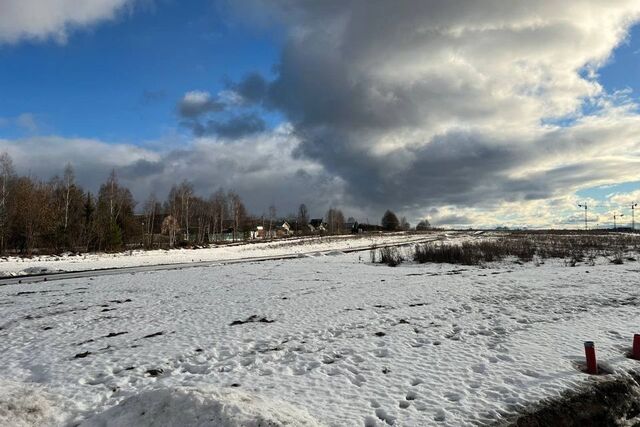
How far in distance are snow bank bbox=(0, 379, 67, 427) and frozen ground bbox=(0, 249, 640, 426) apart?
0.02 m

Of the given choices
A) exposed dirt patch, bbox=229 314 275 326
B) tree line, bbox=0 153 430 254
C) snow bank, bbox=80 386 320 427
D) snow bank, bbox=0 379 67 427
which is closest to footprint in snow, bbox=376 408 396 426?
snow bank, bbox=80 386 320 427

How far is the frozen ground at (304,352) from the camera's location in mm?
5523

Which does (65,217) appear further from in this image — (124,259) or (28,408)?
(28,408)

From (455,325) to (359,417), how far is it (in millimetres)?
5805

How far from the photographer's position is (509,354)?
8.06m

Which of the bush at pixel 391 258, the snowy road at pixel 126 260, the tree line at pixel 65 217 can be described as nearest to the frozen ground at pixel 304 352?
the bush at pixel 391 258

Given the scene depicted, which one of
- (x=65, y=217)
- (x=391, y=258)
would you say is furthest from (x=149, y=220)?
(x=391, y=258)

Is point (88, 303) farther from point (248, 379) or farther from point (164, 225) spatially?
point (164, 225)

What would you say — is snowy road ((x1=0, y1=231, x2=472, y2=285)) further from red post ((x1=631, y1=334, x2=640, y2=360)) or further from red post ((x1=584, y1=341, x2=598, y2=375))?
red post ((x1=631, y1=334, x2=640, y2=360))

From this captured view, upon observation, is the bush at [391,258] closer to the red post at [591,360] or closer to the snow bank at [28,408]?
the red post at [591,360]

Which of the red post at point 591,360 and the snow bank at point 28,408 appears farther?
the red post at point 591,360

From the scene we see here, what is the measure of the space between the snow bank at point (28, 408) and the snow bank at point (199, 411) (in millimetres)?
590

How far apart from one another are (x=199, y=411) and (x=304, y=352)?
12.4 ft

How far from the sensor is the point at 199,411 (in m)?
4.87
